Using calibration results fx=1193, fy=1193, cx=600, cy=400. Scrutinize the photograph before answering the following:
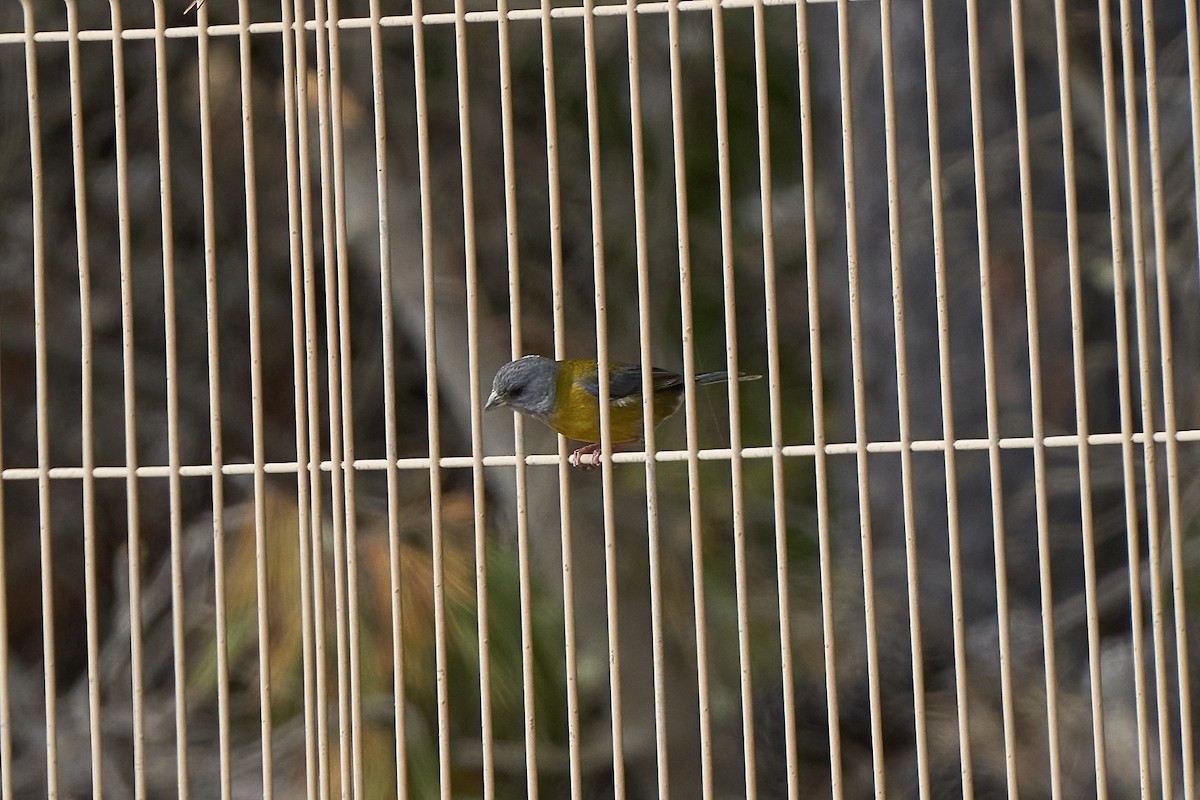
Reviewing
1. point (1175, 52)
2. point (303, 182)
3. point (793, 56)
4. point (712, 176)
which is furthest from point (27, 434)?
point (1175, 52)

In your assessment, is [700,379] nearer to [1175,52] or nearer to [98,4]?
[1175,52]

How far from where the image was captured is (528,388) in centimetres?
169

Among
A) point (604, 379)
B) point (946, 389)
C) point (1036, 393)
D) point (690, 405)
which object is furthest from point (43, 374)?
point (1036, 393)

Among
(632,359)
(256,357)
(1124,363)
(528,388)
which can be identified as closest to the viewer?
(1124,363)

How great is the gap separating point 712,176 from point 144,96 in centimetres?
124

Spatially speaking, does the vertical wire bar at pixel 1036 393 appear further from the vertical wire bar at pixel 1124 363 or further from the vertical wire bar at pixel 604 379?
the vertical wire bar at pixel 604 379

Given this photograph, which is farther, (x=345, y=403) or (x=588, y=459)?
(x=588, y=459)

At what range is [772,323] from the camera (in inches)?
58.9

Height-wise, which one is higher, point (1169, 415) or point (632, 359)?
point (632, 359)

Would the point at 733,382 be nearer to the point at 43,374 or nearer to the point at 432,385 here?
the point at 432,385

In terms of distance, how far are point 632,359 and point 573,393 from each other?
0.73m

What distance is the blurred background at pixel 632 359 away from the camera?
94.3 inches

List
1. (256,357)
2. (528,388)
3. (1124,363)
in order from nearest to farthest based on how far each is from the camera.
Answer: (1124,363), (256,357), (528,388)

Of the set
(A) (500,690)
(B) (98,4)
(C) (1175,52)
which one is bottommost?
(A) (500,690)
